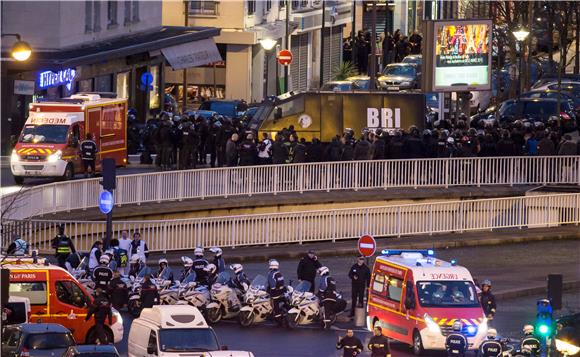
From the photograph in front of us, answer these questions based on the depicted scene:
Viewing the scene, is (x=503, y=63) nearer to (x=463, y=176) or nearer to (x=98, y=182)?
(x=463, y=176)

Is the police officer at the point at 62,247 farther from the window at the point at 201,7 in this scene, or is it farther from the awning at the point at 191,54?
the window at the point at 201,7

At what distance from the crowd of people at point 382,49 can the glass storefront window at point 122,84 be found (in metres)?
26.7

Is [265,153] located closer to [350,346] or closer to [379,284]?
[379,284]

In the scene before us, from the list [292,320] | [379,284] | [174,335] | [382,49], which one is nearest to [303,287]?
[292,320]

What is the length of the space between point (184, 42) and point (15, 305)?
41933 millimetres

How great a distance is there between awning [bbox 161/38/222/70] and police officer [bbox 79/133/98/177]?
21.4 meters

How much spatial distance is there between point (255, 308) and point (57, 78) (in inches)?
965

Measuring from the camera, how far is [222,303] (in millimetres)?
34625

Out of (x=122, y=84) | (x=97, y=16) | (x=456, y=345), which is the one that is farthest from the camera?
(x=122, y=84)

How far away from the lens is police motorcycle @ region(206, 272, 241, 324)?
34531 mm

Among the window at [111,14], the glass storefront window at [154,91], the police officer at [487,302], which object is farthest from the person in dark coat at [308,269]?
the glass storefront window at [154,91]

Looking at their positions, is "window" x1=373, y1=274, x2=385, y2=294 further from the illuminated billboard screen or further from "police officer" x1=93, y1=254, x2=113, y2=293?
the illuminated billboard screen

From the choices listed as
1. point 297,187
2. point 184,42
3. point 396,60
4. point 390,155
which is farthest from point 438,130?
point 396,60

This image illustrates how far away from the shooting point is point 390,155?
160 feet
